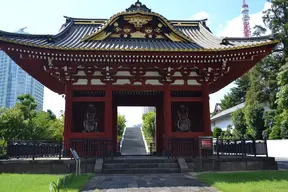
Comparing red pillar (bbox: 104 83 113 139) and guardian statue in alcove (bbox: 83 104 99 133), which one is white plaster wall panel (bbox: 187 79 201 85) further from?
guardian statue in alcove (bbox: 83 104 99 133)

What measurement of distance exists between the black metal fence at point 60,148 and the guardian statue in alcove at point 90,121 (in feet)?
3.49

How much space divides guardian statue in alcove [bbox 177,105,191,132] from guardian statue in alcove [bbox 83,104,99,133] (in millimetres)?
4407

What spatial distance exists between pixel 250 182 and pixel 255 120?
21.8 m

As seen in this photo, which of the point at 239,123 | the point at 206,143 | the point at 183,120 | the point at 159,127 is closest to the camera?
the point at 206,143

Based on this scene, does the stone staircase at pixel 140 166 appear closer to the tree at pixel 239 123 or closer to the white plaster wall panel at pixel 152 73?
the white plaster wall panel at pixel 152 73

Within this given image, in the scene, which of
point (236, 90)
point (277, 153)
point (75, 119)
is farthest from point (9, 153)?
point (236, 90)

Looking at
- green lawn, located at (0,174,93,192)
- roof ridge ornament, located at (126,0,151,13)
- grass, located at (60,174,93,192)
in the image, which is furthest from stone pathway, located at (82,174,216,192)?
roof ridge ornament, located at (126,0,151,13)

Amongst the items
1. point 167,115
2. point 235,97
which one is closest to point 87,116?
point 167,115

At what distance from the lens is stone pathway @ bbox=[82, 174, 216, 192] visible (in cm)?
703

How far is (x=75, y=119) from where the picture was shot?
13.5 metres

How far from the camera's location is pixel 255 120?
27641 mm

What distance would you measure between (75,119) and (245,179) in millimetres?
8788

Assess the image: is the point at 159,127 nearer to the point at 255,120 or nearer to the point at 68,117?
the point at 68,117

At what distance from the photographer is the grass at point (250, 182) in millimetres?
6745
